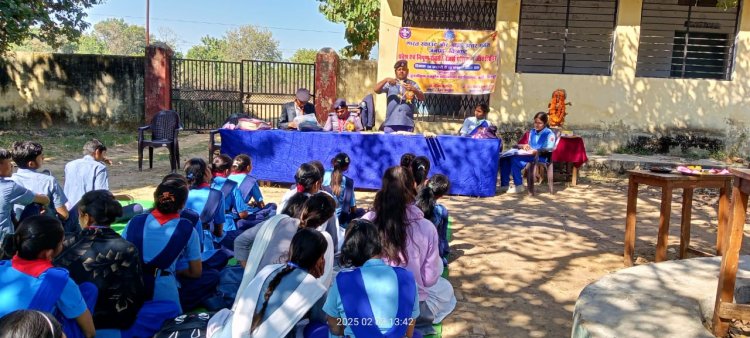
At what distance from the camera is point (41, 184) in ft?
14.9

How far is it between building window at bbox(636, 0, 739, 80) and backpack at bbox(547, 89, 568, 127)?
3.49m

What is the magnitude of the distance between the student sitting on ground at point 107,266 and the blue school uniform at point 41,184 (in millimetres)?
1518

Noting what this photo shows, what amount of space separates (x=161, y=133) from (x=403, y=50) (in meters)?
4.59

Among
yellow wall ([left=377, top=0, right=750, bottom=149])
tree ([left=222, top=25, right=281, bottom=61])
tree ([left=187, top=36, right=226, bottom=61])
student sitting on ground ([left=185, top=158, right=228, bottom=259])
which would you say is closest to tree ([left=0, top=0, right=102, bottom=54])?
yellow wall ([left=377, top=0, right=750, bottom=149])

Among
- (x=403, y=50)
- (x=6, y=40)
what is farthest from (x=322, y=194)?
(x=6, y=40)

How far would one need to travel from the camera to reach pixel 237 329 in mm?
2564

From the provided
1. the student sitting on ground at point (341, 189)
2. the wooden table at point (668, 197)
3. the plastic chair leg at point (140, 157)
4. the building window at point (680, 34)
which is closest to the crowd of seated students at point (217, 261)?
the student sitting on ground at point (341, 189)

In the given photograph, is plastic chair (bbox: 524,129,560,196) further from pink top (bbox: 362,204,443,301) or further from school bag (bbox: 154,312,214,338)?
school bag (bbox: 154,312,214,338)

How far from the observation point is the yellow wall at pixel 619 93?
11.3 meters

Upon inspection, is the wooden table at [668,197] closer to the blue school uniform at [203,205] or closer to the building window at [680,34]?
the blue school uniform at [203,205]

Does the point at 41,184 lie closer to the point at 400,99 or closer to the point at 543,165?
the point at 400,99

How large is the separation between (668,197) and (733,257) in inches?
73.9

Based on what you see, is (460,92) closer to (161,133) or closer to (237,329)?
(161,133)

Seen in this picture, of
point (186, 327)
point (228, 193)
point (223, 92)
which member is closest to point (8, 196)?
point (228, 193)
